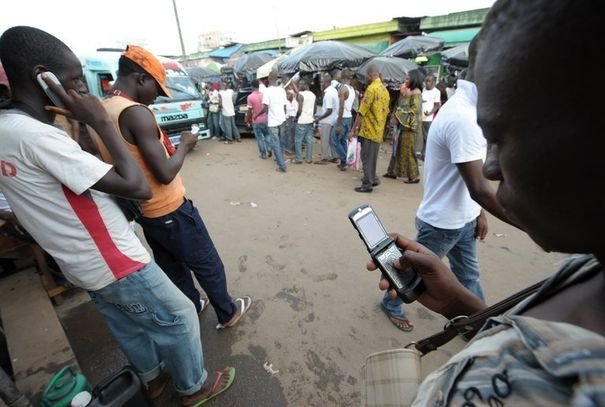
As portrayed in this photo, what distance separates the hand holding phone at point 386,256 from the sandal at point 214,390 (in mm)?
1411

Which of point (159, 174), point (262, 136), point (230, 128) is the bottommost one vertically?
point (230, 128)

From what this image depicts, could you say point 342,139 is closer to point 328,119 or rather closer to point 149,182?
point 328,119

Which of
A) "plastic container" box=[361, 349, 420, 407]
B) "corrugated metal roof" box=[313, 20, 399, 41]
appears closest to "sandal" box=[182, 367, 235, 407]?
"plastic container" box=[361, 349, 420, 407]

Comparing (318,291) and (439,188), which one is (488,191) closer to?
(439,188)

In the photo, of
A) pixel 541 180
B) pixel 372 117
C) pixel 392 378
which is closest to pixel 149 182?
pixel 392 378

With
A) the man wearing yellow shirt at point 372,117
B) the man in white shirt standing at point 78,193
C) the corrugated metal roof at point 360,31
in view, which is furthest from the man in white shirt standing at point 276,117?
the corrugated metal roof at point 360,31

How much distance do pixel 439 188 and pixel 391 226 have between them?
2.24 meters

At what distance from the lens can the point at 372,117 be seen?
4.86m

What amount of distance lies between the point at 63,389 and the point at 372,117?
4.63 metres

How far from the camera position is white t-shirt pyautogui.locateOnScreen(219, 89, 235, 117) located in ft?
28.5

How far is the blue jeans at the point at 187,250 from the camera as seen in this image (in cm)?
198

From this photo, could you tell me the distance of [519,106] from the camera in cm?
42

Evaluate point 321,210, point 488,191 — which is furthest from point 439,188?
point 321,210

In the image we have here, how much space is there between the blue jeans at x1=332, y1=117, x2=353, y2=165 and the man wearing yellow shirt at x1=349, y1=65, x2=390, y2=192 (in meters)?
1.25
